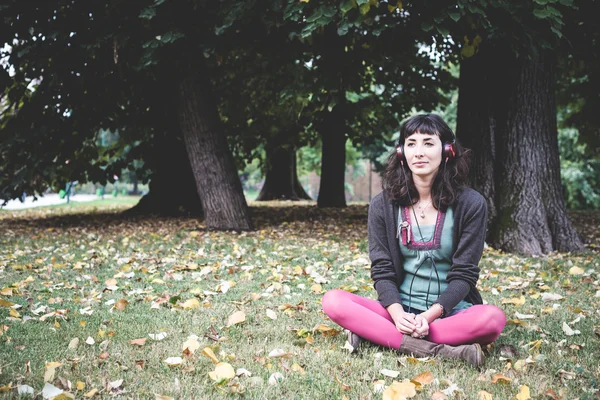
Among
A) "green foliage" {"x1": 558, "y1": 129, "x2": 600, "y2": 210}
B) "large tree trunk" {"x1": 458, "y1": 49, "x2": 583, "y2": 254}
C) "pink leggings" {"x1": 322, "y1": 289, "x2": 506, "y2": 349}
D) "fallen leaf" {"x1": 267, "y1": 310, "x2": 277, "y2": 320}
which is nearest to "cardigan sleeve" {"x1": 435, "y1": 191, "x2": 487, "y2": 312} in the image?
"pink leggings" {"x1": 322, "y1": 289, "x2": 506, "y2": 349}

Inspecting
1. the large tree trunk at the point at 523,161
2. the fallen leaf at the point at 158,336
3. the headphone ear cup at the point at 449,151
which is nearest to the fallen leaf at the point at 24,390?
the fallen leaf at the point at 158,336

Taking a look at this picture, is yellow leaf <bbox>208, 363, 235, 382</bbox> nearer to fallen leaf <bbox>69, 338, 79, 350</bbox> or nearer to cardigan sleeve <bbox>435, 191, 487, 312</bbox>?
fallen leaf <bbox>69, 338, 79, 350</bbox>

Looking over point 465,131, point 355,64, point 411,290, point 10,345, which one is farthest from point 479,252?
point 355,64

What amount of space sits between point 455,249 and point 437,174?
478mm

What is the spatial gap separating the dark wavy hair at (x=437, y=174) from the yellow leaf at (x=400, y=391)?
1.18 metres

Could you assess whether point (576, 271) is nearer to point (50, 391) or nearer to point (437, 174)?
point (437, 174)

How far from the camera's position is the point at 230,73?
13320 mm

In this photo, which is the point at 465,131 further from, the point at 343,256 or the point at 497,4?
the point at 343,256

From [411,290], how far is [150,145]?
35.7ft

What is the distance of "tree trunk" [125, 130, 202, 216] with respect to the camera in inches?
504

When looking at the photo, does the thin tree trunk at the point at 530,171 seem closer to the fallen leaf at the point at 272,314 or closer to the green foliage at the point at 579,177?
the fallen leaf at the point at 272,314

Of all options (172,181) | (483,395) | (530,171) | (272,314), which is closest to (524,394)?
(483,395)

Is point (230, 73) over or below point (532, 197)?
over

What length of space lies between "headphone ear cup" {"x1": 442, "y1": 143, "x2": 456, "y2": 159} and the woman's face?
0.03 m
